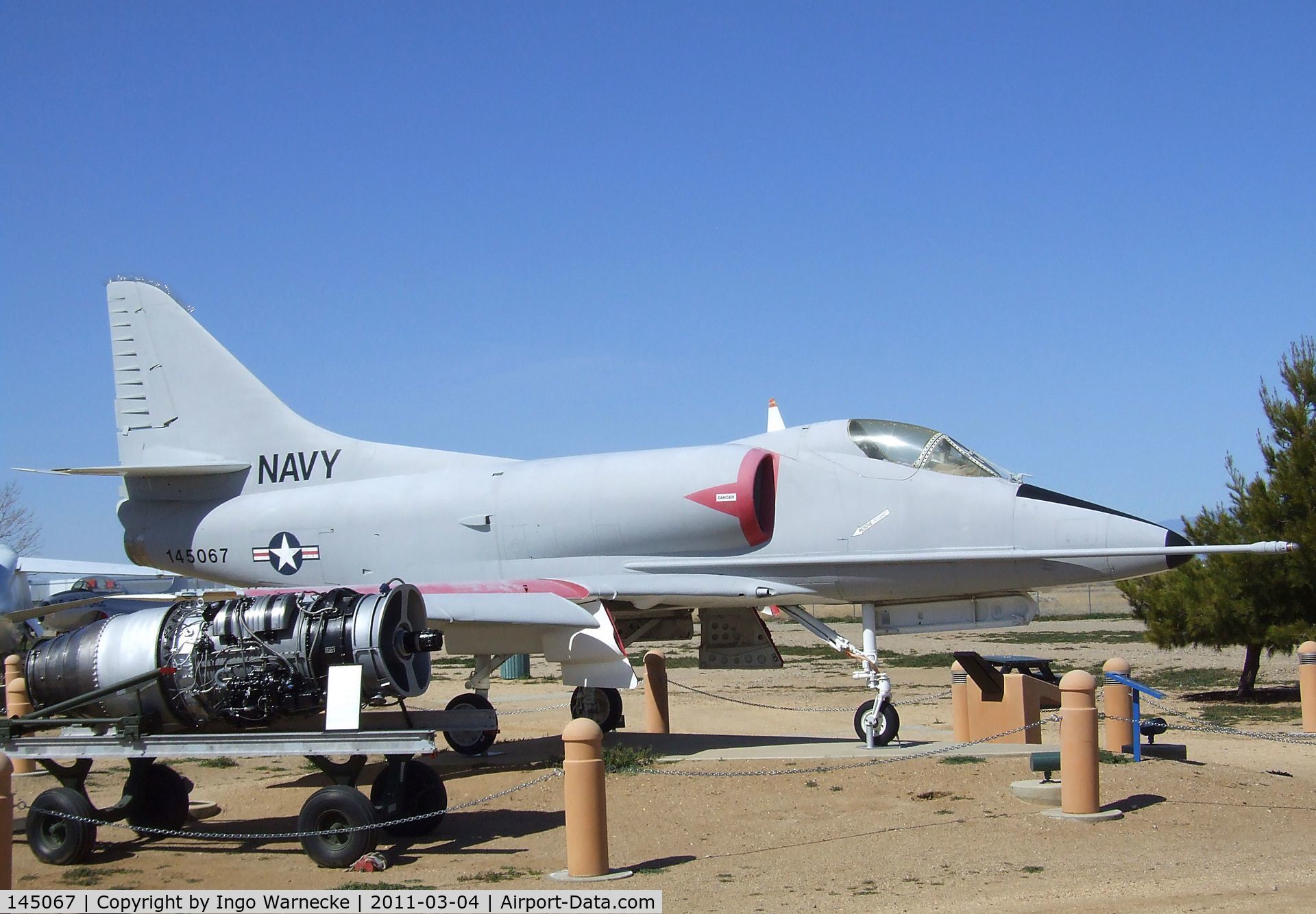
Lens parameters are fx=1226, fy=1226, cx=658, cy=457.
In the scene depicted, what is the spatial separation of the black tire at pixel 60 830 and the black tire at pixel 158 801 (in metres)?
0.49

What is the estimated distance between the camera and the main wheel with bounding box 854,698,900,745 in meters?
12.5

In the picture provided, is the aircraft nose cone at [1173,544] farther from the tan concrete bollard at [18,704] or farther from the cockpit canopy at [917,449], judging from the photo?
the tan concrete bollard at [18,704]

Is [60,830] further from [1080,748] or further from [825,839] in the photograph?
[1080,748]

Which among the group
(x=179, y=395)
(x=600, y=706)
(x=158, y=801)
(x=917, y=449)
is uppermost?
(x=179, y=395)

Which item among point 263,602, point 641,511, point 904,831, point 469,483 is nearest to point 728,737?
point 641,511

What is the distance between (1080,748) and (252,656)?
19.6 ft

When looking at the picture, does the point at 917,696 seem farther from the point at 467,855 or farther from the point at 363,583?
the point at 467,855

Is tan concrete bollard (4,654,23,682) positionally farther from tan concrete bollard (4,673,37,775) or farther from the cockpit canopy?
the cockpit canopy

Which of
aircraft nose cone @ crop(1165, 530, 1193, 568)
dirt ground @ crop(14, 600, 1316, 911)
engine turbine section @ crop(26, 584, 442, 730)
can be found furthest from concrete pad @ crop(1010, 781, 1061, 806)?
engine turbine section @ crop(26, 584, 442, 730)

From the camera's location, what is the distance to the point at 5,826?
21.3ft

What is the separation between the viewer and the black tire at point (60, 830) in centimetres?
851

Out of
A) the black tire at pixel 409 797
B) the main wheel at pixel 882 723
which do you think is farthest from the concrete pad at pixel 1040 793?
the black tire at pixel 409 797

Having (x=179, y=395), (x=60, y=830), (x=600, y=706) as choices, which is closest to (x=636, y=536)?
(x=600, y=706)

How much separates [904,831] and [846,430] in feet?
18.2
